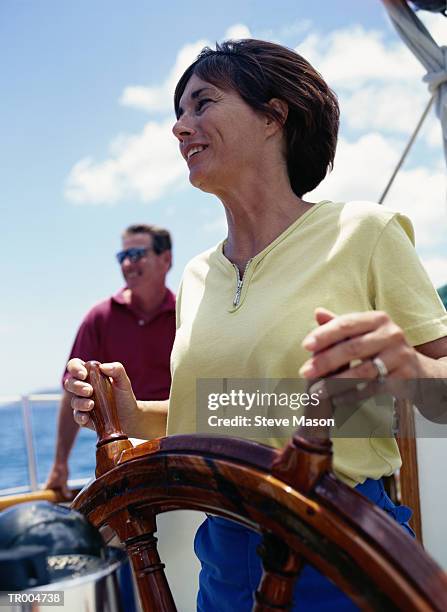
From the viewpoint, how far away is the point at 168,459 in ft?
2.00

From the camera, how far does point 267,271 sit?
2.91 feet

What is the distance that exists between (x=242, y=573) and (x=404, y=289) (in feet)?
1.22

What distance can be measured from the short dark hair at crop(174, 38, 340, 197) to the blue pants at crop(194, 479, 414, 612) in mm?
508

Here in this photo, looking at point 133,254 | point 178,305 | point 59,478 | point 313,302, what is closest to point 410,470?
point 178,305

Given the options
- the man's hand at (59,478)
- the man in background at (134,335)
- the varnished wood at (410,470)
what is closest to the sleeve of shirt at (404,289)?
the varnished wood at (410,470)

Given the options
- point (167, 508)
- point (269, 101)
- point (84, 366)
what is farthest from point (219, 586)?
point (269, 101)

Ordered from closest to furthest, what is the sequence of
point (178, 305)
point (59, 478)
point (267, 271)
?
point (267, 271) → point (178, 305) → point (59, 478)

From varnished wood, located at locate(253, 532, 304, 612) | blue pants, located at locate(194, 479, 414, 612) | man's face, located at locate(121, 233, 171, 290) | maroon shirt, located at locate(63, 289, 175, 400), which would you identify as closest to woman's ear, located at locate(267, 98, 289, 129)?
blue pants, located at locate(194, 479, 414, 612)

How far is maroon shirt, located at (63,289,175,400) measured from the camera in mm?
2893

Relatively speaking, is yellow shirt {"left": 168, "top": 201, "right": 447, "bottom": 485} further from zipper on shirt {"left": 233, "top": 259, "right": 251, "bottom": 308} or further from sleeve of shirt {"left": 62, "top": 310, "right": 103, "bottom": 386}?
sleeve of shirt {"left": 62, "top": 310, "right": 103, "bottom": 386}

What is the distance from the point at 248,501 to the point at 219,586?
0.33 metres

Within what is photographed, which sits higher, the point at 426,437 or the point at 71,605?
the point at 426,437

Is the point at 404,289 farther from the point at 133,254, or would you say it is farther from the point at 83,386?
the point at 133,254

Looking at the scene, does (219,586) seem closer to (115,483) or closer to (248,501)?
(115,483)
